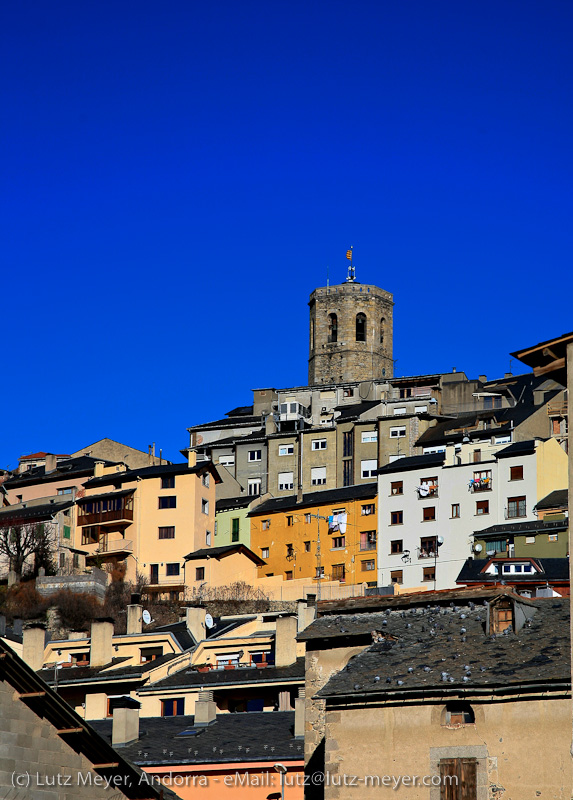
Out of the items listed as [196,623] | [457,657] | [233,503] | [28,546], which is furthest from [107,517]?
[457,657]

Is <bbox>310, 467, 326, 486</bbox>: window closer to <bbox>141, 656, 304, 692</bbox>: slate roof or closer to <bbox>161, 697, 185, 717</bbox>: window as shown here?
<bbox>141, 656, 304, 692</bbox>: slate roof

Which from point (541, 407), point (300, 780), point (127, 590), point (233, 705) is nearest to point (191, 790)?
point (300, 780)

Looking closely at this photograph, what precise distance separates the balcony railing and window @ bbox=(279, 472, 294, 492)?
19.5 m

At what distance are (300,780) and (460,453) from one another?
192ft

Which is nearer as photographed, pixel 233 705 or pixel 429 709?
pixel 429 709

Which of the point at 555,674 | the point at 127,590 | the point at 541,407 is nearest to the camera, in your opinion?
the point at 555,674

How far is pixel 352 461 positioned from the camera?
106 metres

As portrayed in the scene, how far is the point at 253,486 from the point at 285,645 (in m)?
66.1

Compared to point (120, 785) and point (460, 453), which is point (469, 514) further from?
point (120, 785)

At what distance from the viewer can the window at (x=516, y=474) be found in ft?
278

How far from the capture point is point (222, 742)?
34688 mm

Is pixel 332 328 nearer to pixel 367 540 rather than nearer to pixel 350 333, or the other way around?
pixel 350 333

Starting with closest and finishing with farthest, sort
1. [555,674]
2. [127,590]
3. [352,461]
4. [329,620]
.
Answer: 1. [555,674]
2. [329,620]
3. [127,590]
4. [352,461]

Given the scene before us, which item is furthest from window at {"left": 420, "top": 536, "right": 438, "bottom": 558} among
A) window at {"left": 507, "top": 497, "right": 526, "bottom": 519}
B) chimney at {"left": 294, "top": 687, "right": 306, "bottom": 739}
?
chimney at {"left": 294, "top": 687, "right": 306, "bottom": 739}
